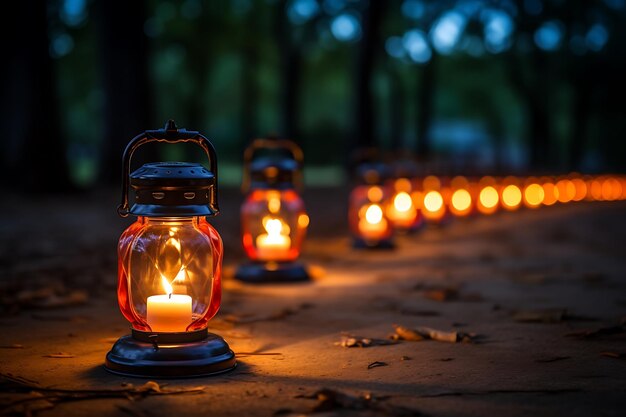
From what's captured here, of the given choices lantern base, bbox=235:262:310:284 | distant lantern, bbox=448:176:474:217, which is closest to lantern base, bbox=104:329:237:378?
lantern base, bbox=235:262:310:284

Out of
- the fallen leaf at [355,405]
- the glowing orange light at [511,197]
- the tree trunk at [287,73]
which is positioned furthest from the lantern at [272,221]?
the tree trunk at [287,73]

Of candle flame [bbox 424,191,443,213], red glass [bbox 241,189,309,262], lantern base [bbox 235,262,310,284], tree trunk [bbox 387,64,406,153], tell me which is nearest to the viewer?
lantern base [bbox 235,262,310,284]

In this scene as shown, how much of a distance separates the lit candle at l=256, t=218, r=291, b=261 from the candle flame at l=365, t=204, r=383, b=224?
3521 millimetres

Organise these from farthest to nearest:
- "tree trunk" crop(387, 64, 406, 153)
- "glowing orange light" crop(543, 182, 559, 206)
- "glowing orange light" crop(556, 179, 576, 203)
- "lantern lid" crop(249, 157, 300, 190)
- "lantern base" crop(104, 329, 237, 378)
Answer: "tree trunk" crop(387, 64, 406, 153)
"glowing orange light" crop(556, 179, 576, 203)
"glowing orange light" crop(543, 182, 559, 206)
"lantern lid" crop(249, 157, 300, 190)
"lantern base" crop(104, 329, 237, 378)

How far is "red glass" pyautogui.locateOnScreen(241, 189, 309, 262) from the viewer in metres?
9.25

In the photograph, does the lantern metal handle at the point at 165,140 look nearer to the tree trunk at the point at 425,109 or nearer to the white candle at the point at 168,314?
the white candle at the point at 168,314

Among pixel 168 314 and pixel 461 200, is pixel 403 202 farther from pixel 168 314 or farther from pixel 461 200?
pixel 168 314

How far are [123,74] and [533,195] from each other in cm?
1445

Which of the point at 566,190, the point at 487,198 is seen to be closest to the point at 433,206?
the point at 487,198

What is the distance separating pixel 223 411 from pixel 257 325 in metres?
2.45

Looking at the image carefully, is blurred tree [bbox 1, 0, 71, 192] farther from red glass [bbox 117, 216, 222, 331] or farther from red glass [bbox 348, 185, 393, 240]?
red glass [bbox 117, 216, 222, 331]

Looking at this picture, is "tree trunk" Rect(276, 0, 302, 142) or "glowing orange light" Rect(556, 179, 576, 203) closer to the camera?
"glowing orange light" Rect(556, 179, 576, 203)

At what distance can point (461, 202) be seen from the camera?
2148cm

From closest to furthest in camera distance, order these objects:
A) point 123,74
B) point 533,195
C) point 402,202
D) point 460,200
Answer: point 402,202 < point 123,74 < point 460,200 < point 533,195
